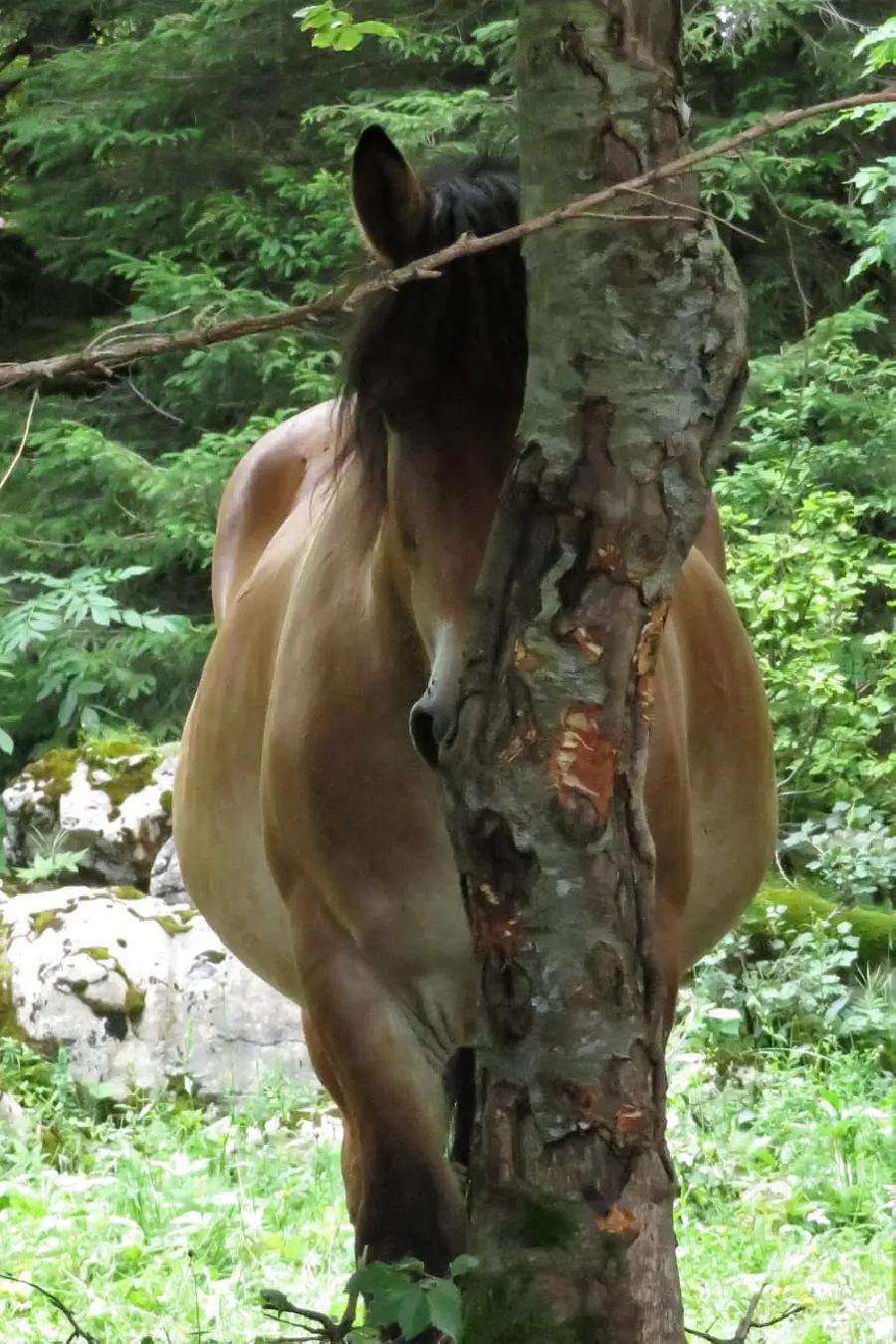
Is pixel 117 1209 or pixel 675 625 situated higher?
pixel 675 625

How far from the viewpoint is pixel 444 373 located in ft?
6.34

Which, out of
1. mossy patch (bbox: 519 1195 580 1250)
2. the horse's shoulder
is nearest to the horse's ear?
mossy patch (bbox: 519 1195 580 1250)

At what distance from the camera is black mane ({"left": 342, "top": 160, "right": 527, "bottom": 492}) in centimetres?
190

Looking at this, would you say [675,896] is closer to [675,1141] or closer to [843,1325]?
[843,1325]

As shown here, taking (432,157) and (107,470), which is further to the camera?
(107,470)

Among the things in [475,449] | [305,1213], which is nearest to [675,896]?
[475,449]

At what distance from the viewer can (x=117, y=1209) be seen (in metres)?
3.67

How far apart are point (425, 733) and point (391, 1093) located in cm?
65

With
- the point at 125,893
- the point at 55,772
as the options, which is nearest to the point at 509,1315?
the point at 125,893

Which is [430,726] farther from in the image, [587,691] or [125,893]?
[125,893]

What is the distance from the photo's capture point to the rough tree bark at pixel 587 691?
1.50 metres

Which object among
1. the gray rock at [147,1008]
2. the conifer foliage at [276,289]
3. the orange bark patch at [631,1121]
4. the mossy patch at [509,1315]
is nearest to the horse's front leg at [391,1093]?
the mossy patch at [509,1315]

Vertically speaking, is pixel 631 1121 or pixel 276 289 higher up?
pixel 276 289

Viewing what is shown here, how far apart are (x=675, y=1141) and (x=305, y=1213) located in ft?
3.27
